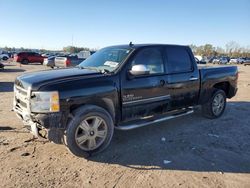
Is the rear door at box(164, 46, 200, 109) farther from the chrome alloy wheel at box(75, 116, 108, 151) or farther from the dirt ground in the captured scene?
the chrome alloy wheel at box(75, 116, 108, 151)

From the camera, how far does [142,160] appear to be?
467cm

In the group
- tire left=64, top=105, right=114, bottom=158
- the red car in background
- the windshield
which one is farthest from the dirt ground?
the red car in background

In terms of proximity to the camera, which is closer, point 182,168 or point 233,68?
point 182,168

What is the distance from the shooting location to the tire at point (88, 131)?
4.50m

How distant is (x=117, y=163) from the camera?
15.0 ft

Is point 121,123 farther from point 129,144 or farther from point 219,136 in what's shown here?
point 219,136

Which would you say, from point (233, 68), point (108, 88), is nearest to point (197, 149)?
point (108, 88)

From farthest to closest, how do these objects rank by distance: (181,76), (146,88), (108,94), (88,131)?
(181,76) < (146,88) < (108,94) < (88,131)

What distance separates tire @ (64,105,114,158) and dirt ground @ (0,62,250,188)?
0.17m

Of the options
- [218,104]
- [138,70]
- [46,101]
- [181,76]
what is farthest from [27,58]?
[46,101]

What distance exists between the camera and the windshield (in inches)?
211

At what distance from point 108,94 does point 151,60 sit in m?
1.38

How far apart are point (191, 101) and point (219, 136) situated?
108 centimetres

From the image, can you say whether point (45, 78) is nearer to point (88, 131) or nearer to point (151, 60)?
point (88, 131)
